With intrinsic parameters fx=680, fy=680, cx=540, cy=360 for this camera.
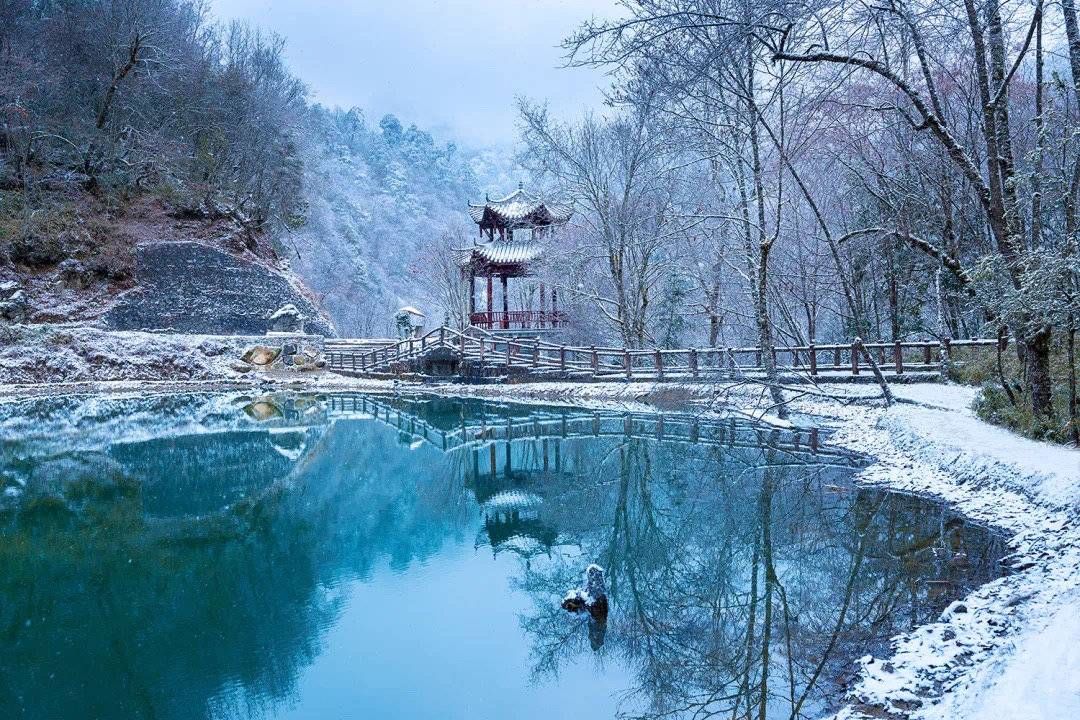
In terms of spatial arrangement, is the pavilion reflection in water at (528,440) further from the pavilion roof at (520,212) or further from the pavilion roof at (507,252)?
the pavilion roof at (520,212)

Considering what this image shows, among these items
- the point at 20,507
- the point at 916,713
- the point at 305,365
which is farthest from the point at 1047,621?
the point at 305,365

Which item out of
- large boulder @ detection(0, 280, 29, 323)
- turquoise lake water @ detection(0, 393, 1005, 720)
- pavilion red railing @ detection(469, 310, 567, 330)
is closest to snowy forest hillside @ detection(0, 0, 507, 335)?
large boulder @ detection(0, 280, 29, 323)

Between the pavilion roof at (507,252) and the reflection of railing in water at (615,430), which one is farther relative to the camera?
the pavilion roof at (507,252)

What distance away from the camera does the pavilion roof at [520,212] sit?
30172 millimetres

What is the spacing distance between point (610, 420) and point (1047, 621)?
12485mm

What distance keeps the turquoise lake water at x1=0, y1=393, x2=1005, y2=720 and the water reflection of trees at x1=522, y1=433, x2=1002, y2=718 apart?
0.03 metres

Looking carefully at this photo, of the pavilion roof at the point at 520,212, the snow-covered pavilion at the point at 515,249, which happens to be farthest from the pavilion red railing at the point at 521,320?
the pavilion roof at the point at 520,212

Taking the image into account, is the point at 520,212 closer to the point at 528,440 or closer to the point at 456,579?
the point at 528,440

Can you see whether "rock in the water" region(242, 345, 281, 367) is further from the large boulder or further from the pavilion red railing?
the pavilion red railing

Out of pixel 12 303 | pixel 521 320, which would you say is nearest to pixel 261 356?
pixel 12 303

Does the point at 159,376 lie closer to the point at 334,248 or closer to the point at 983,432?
the point at 983,432

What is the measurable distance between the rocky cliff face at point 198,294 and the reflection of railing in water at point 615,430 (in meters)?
13.1

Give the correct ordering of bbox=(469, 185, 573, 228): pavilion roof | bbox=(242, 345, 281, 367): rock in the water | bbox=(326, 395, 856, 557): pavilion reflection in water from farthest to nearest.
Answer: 1. bbox=(469, 185, 573, 228): pavilion roof
2. bbox=(242, 345, 281, 367): rock in the water
3. bbox=(326, 395, 856, 557): pavilion reflection in water

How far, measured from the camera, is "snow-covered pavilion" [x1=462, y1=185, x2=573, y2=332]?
98.0 ft
